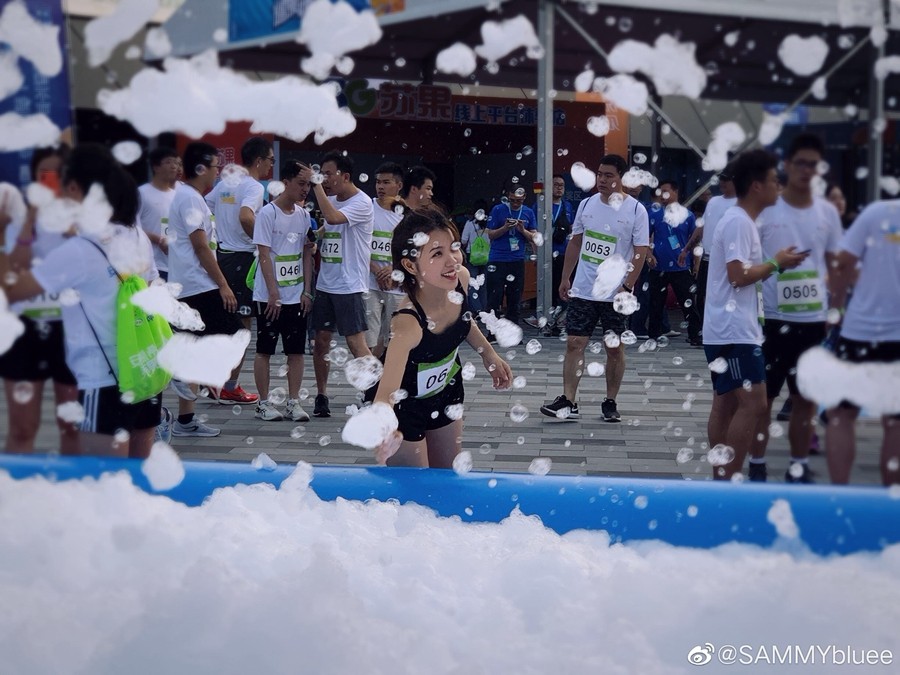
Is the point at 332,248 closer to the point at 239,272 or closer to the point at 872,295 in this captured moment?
the point at 239,272

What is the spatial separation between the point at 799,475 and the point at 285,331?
4.04 ft

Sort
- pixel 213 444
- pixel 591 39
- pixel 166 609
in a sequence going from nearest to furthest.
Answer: pixel 591 39 → pixel 166 609 → pixel 213 444

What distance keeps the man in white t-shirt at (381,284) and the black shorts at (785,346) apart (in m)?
0.89

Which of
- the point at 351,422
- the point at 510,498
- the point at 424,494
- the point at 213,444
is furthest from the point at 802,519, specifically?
the point at 213,444

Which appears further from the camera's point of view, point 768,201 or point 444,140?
point 444,140

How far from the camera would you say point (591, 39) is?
81.4 inches

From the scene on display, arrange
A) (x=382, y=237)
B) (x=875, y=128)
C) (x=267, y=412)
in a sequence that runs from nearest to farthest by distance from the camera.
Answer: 1. (x=875, y=128)
2. (x=267, y=412)
3. (x=382, y=237)

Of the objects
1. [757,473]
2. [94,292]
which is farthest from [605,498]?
[94,292]

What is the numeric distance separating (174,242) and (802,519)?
5.01 feet

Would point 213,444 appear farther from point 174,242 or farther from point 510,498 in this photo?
point 510,498

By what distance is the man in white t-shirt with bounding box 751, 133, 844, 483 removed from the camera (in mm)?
2020

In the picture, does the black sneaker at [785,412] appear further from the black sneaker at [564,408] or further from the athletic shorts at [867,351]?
the black sneaker at [564,408]

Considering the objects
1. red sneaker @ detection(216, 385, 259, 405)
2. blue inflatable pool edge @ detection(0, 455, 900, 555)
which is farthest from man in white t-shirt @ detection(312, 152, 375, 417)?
blue inflatable pool edge @ detection(0, 455, 900, 555)

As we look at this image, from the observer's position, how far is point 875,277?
202 cm
